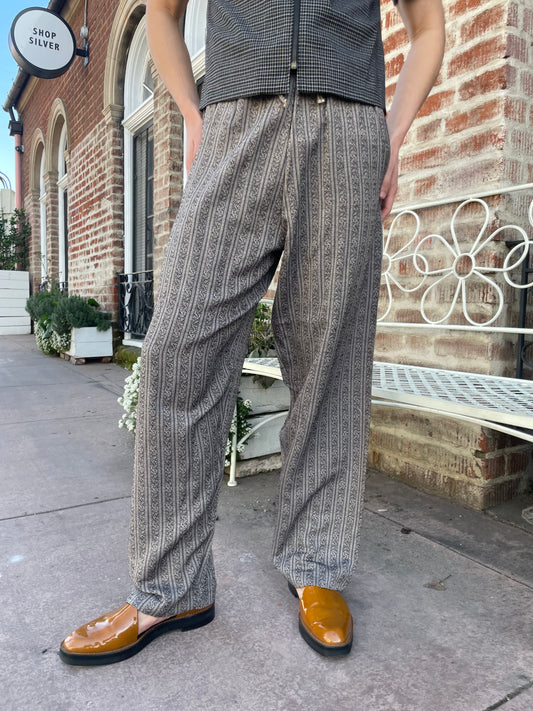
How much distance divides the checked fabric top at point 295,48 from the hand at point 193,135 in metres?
0.06

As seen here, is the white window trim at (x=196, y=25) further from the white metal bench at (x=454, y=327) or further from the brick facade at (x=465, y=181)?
the white metal bench at (x=454, y=327)

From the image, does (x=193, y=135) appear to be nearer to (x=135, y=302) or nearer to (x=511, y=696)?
(x=511, y=696)

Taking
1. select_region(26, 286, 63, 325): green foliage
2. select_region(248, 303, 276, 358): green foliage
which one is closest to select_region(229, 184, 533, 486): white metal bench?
select_region(248, 303, 276, 358): green foliage

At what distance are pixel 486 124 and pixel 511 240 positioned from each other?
17.2 inches

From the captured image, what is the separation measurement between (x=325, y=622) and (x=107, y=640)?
479mm

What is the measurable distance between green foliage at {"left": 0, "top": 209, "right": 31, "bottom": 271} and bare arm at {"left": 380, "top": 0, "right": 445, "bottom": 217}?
1135 centimetres

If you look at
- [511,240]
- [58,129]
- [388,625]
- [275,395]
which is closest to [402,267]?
[511,240]

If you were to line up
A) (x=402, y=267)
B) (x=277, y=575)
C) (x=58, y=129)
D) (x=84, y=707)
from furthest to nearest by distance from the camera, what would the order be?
(x=58, y=129) → (x=402, y=267) → (x=277, y=575) → (x=84, y=707)

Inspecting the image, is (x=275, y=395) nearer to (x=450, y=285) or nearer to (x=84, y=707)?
(x=450, y=285)

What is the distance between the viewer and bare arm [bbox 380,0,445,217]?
133 centimetres

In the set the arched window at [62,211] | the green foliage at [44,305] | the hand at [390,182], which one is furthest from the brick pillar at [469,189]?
the arched window at [62,211]

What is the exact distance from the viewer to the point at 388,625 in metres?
1.38

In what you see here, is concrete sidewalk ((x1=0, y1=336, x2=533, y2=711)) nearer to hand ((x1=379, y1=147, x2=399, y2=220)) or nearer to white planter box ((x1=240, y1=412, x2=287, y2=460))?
white planter box ((x1=240, y1=412, x2=287, y2=460))

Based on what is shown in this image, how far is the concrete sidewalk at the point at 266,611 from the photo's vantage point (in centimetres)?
114
